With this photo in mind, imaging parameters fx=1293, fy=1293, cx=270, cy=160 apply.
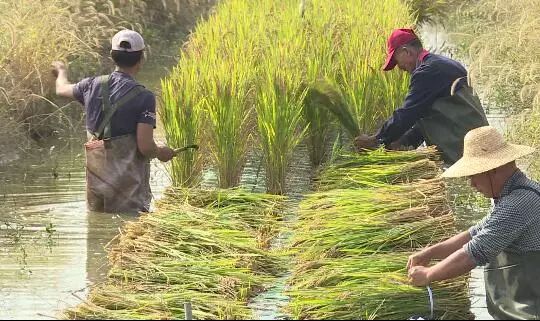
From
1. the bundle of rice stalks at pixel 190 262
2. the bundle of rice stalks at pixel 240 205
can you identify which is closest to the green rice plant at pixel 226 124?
the bundle of rice stalks at pixel 240 205

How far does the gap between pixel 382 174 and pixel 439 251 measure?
246 cm

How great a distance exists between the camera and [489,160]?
5426mm

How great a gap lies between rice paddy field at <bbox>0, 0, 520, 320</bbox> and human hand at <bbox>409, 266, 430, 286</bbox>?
0.17 metres

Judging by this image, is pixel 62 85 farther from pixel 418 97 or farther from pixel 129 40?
pixel 418 97

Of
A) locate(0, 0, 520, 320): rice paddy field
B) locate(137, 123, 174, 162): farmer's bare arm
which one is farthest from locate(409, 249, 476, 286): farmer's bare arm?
locate(137, 123, 174, 162): farmer's bare arm

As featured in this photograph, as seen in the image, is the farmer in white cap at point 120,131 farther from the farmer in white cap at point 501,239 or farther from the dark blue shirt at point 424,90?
the farmer in white cap at point 501,239

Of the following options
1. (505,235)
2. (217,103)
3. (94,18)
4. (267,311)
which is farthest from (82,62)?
(505,235)

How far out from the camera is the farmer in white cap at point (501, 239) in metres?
5.36

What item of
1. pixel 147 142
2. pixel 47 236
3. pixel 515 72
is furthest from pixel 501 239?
pixel 515 72

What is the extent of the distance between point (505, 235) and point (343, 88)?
479 centimetres

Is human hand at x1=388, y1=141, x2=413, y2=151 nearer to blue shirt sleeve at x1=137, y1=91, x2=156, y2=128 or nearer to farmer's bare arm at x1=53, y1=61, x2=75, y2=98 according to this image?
blue shirt sleeve at x1=137, y1=91, x2=156, y2=128

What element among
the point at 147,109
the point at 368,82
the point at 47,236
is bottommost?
the point at 47,236

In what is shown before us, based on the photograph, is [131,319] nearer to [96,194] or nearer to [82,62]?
[96,194]

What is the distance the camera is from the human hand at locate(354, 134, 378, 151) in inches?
349
